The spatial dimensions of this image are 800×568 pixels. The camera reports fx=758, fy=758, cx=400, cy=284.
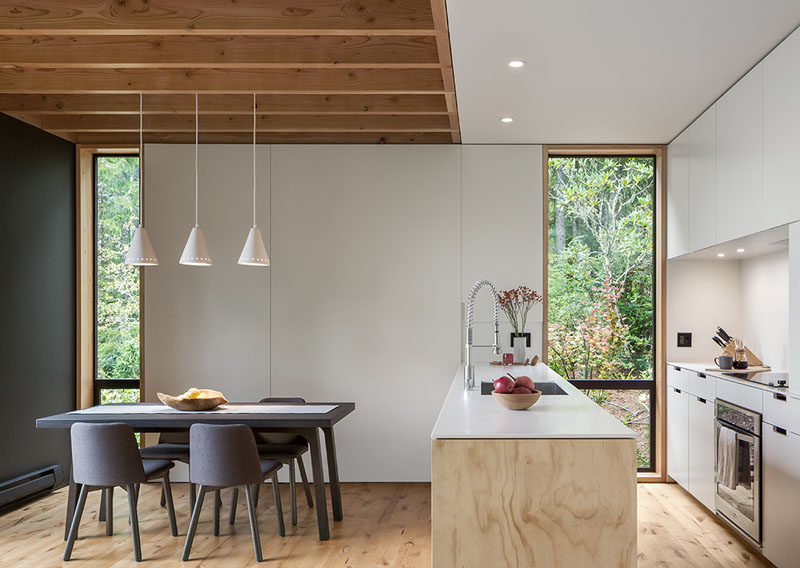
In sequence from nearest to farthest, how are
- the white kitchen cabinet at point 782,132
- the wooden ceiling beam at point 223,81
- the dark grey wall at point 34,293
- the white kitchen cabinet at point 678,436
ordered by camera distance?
the white kitchen cabinet at point 782,132 → the wooden ceiling beam at point 223,81 → the dark grey wall at point 34,293 → the white kitchen cabinet at point 678,436

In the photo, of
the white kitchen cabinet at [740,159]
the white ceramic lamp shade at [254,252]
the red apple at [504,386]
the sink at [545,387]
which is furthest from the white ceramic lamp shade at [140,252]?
the white kitchen cabinet at [740,159]

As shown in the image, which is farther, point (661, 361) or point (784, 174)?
point (661, 361)

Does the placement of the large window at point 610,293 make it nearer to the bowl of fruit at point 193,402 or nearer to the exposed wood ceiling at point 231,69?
the exposed wood ceiling at point 231,69

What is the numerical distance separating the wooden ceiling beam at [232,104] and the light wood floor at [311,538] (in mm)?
2549

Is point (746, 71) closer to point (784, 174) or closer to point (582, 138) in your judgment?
point (784, 174)

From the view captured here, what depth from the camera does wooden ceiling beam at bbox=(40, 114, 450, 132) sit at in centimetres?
518

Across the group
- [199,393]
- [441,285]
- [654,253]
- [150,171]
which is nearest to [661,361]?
[654,253]

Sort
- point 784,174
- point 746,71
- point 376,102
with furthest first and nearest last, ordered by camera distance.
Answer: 1. point 376,102
2. point 746,71
3. point 784,174

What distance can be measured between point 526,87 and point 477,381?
1.64 metres

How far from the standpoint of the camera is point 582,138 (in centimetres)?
537

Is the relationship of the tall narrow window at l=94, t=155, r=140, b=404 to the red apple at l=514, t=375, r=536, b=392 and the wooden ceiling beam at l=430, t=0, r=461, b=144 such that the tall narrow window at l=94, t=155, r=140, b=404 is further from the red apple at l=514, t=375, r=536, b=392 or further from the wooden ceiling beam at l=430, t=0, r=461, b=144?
the red apple at l=514, t=375, r=536, b=392

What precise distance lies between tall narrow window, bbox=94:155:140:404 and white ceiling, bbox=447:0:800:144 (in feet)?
9.18

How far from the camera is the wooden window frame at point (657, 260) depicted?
5.52m

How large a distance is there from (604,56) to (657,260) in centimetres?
245
